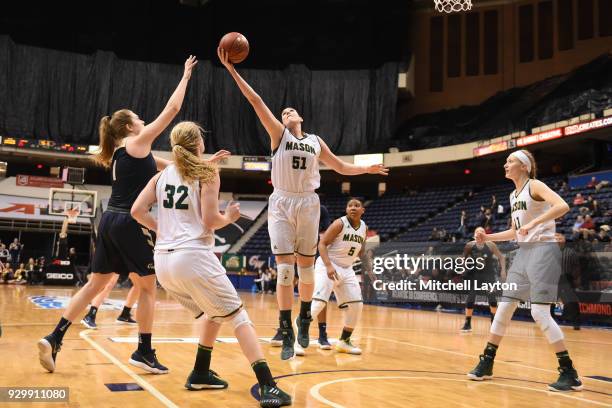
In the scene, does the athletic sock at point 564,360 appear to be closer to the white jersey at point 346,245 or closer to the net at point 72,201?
the white jersey at point 346,245

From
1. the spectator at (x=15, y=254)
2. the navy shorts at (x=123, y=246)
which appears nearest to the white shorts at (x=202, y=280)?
the navy shorts at (x=123, y=246)

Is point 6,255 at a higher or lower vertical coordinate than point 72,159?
lower

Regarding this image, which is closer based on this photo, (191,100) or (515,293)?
(515,293)

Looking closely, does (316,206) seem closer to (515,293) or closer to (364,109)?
(515,293)

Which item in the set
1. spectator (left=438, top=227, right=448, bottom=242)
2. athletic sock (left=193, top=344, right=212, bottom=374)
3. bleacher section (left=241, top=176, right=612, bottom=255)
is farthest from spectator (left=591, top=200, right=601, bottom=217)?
athletic sock (left=193, top=344, right=212, bottom=374)

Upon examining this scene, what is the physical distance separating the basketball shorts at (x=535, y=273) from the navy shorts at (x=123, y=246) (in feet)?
10.1

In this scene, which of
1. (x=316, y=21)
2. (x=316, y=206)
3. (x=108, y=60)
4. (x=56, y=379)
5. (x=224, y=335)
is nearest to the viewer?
(x=56, y=379)

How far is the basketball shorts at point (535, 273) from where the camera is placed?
4.64 m

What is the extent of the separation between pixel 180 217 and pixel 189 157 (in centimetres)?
40

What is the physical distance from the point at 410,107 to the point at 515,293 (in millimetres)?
26825

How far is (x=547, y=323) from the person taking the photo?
4625mm

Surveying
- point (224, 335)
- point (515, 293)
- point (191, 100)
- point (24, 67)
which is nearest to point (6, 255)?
point (24, 67)

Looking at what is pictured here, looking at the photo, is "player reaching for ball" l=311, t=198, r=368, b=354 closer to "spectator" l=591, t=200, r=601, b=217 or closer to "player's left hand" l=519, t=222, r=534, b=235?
"player's left hand" l=519, t=222, r=534, b=235

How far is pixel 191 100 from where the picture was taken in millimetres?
28828
